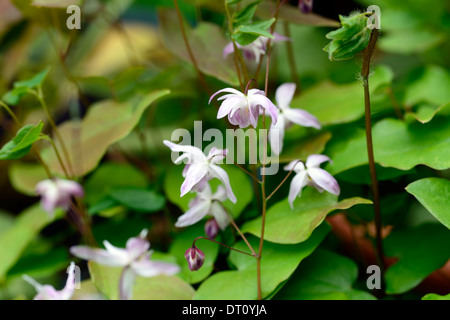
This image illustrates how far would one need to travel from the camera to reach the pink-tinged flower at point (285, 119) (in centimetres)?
57

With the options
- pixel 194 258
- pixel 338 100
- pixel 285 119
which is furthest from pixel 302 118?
pixel 194 258

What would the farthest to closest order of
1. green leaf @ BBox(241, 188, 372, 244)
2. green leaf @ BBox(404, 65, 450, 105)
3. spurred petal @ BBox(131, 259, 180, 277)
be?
green leaf @ BBox(404, 65, 450, 105) < green leaf @ BBox(241, 188, 372, 244) < spurred petal @ BBox(131, 259, 180, 277)

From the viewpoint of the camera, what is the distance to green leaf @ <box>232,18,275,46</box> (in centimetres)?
46

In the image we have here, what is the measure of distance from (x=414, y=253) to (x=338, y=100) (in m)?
0.25

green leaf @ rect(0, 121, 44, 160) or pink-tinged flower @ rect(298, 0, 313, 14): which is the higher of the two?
pink-tinged flower @ rect(298, 0, 313, 14)

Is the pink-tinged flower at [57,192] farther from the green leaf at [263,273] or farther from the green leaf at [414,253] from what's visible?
A: the green leaf at [414,253]

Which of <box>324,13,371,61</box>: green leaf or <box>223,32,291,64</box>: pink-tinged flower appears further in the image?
<box>223,32,291,64</box>: pink-tinged flower

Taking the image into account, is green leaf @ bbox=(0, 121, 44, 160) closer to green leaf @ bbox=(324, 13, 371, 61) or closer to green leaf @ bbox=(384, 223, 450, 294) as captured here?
green leaf @ bbox=(324, 13, 371, 61)

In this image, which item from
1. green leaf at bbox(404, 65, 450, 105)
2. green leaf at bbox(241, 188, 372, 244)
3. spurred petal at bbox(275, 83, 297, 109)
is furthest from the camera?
green leaf at bbox(404, 65, 450, 105)

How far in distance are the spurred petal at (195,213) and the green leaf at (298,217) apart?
57mm

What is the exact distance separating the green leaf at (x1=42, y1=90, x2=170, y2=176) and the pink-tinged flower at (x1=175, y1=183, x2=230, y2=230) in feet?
0.46

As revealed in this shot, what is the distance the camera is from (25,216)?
0.76 m

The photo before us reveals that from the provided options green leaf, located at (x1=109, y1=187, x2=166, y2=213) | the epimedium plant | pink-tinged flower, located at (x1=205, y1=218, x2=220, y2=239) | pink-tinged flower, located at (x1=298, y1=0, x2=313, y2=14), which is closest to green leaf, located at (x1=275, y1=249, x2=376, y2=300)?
the epimedium plant

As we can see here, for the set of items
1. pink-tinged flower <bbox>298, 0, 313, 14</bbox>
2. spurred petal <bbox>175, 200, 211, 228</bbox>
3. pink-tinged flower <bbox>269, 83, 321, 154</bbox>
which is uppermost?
pink-tinged flower <bbox>298, 0, 313, 14</bbox>
